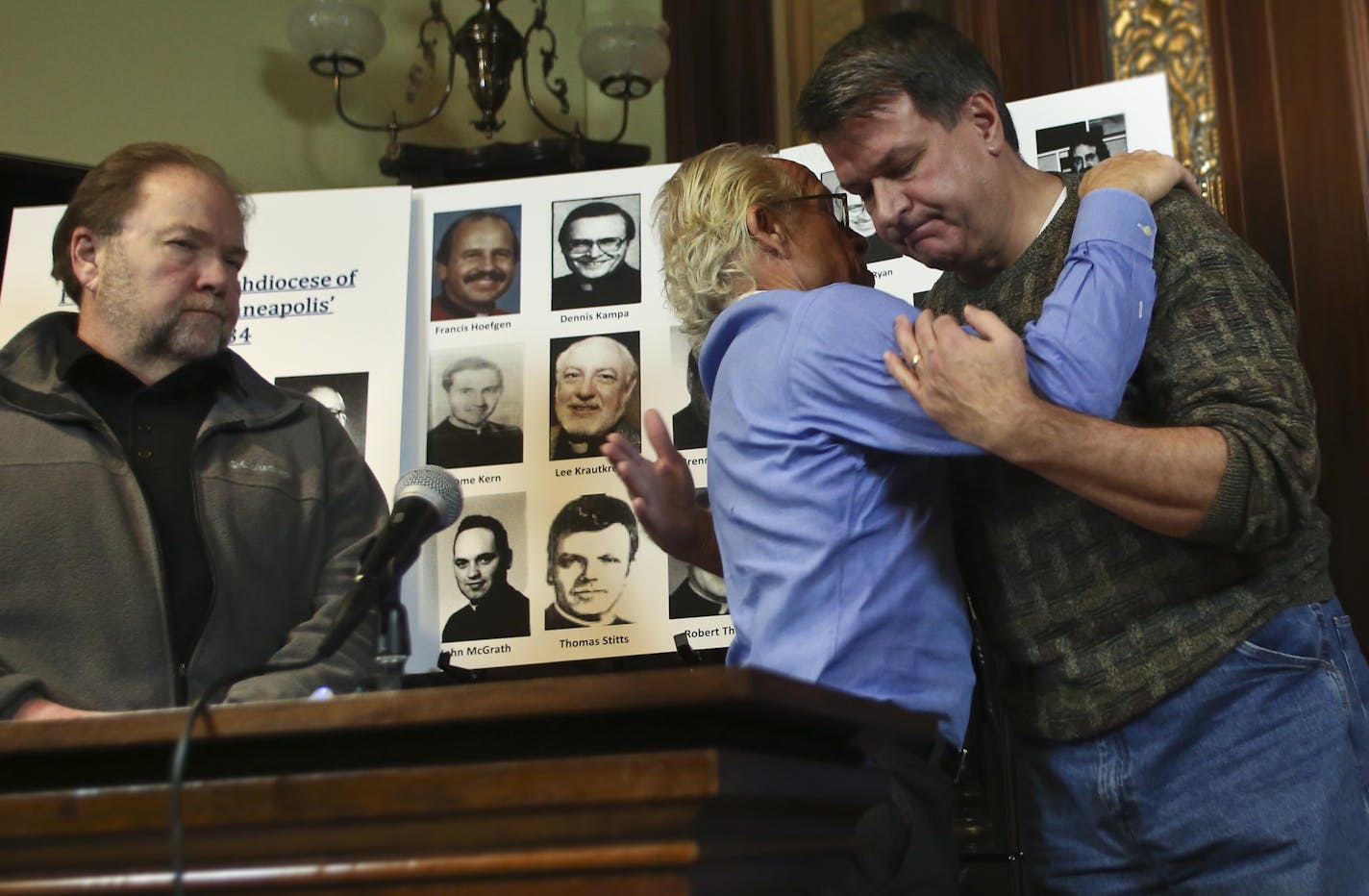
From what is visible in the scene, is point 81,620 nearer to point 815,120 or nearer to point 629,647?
point 629,647

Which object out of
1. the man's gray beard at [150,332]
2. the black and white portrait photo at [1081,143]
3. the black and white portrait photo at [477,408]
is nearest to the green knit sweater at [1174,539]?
the black and white portrait photo at [1081,143]

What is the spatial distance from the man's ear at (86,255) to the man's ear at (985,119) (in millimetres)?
1479

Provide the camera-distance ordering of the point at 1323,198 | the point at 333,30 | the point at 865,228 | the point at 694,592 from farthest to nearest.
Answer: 1. the point at 333,30
2. the point at 865,228
3. the point at 694,592
4. the point at 1323,198

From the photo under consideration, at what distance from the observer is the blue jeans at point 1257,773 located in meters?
1.50

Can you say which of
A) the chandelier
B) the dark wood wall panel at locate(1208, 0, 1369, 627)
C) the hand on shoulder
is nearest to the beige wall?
the chandelier

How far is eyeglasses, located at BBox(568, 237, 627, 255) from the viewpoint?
111 inches

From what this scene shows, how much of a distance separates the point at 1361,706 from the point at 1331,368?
979 mm

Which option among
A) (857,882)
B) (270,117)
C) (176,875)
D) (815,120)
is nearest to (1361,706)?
(857,882)

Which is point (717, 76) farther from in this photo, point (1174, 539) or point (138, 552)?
point (1174, 539)

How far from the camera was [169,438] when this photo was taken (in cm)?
231

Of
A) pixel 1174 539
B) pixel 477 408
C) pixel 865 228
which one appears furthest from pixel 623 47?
pixel 1174 539

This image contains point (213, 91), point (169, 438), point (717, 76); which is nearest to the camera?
point (169, 438)

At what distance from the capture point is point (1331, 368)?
2385 millimetres

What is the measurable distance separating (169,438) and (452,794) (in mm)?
1506
